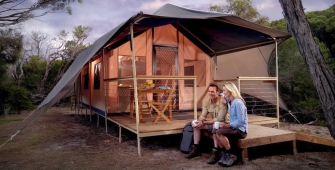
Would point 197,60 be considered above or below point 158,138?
above

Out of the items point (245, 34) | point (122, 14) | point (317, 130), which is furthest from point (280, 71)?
point (122, 14)

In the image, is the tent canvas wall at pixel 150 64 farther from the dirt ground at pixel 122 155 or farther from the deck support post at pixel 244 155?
the deck support post at pixel 244 155

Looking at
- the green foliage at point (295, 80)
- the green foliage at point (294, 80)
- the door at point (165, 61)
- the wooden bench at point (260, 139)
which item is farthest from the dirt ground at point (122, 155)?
the green foliage at point (294, 80)

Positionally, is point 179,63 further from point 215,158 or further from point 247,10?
point 247,10

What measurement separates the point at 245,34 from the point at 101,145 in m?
3.80

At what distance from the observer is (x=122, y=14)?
17.3m

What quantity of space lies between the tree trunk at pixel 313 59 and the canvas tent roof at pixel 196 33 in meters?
1.65

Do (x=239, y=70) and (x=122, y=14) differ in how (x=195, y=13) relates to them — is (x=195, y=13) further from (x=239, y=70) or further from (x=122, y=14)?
(x=122, y=14)

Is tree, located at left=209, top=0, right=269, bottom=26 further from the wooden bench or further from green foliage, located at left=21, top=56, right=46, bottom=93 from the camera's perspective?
green foliage, located at left=21, top=56, right=46, bottom=93

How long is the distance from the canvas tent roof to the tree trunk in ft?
5.42

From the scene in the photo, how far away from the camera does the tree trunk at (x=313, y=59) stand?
259 centimetres

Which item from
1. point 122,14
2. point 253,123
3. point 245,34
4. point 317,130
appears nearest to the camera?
point 253,123

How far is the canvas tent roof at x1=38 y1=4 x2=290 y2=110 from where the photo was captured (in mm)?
4234

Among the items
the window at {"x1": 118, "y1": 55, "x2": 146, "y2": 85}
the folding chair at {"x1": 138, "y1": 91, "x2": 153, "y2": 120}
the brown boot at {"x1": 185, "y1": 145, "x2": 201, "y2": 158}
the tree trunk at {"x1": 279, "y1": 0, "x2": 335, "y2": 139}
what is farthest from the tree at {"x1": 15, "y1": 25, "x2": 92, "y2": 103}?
the tree trunk at {"x1": 279, "y1": 0, "x2": 335, "y2": 139}
